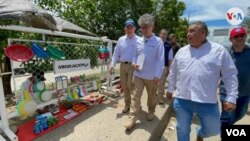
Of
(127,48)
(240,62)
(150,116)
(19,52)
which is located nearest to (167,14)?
(127,48)

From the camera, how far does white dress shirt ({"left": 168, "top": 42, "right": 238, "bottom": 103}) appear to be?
267 centimetres

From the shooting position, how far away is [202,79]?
2711mm

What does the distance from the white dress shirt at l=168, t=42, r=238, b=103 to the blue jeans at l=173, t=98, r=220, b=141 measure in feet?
0.34

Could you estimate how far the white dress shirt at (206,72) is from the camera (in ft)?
8.75

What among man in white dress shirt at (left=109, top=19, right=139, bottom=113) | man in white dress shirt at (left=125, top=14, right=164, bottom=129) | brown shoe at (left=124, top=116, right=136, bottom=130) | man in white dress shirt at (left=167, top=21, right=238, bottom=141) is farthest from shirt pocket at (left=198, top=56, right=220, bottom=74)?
man in white dress shirt at (left=109, top=19, right=139, bottom=113)

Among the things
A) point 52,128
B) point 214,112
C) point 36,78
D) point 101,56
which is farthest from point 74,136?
point 101,56

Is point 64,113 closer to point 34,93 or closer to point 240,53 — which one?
point 34,93

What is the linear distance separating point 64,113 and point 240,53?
10.3 ft

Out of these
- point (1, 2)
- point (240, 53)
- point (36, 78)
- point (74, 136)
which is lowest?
point (74, 136)

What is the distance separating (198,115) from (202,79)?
1.74ft

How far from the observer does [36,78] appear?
3902 mm

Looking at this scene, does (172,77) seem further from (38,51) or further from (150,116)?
(38,51)

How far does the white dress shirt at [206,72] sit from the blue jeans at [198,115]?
105mm

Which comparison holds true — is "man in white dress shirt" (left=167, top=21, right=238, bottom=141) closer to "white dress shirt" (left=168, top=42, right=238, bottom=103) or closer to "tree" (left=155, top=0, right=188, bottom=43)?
"white dress shirt" (left=168, top=42, right=238, bottom=103)
